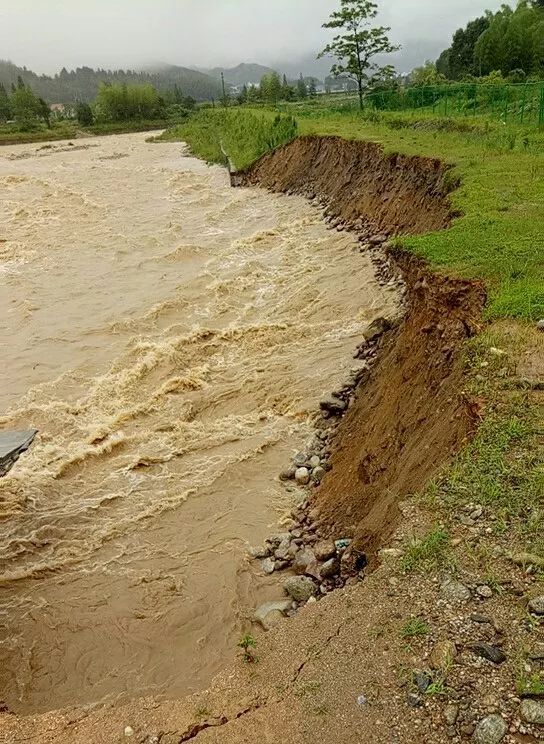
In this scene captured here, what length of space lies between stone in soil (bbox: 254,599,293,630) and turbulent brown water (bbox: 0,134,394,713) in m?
0.25

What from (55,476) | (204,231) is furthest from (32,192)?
(55,476)

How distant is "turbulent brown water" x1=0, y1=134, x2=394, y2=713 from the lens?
6.29m

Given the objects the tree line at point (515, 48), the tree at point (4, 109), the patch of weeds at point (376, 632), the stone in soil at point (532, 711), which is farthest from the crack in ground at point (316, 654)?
the tree at point (4, 109)

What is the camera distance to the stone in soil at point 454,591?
161 inches

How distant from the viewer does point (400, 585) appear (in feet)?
14.3

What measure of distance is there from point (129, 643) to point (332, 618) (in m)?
2.92

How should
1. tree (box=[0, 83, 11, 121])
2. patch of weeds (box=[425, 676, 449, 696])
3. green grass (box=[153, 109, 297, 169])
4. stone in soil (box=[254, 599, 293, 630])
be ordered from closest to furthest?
patch of weeds (box=[425, 676, 449, 696])
stone in soil (box=[254, 599, 293, 630])
green grass (box=[153, 109, 297, 169])
tree (box=[0, 83, 11, 121])

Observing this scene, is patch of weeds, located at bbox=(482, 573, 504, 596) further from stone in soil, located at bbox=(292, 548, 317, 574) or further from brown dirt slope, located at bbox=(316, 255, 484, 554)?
stone in soil, located at bbox=(292, 548, 317, 574)

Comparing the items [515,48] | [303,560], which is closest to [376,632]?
[303,560]

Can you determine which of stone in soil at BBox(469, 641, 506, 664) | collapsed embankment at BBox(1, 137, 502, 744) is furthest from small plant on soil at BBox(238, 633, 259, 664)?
stone in soil at BBox(469, 641, 506, 664)

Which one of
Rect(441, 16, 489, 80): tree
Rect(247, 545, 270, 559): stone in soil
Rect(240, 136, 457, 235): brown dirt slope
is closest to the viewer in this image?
Rect(247, 545, 270, 559): stone in soil

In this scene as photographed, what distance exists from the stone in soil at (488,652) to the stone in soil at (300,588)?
98.1 inches

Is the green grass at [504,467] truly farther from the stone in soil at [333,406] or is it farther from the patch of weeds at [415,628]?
the stone in soil at [333,406]

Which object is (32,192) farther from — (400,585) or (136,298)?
(400,585)
